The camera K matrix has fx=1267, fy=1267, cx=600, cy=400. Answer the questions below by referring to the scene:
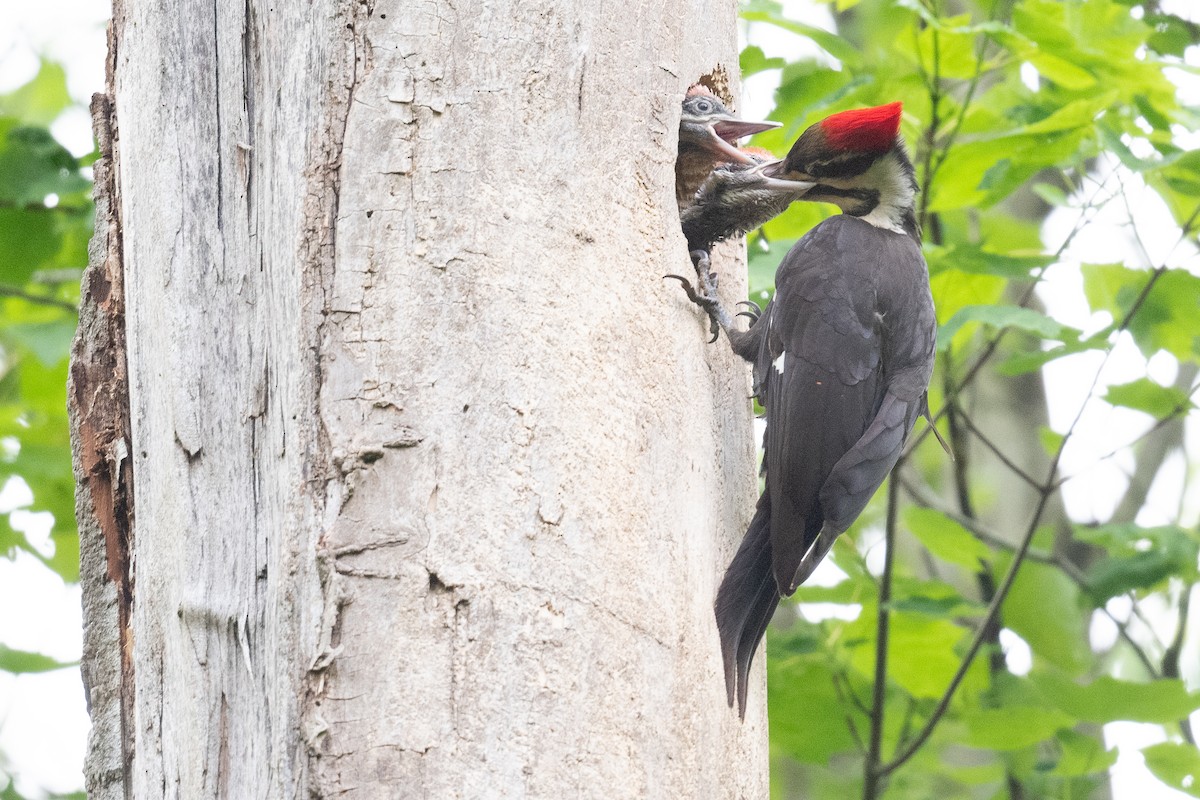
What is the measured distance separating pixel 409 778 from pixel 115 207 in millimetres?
1226

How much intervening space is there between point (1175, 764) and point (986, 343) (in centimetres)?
141

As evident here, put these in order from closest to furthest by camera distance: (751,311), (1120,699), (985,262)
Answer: (751,311)
(1120,699)
(985,262)

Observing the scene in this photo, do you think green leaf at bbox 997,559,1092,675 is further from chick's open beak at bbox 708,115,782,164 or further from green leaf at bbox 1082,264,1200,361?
chick's open beak at bbox 708,115,782,164

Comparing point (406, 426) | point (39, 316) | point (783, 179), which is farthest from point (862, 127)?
point (39, 316)

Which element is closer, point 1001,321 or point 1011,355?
point 1001,321

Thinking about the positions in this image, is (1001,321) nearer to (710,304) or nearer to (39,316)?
(710,304)

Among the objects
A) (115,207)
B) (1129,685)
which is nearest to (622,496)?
(115,207)

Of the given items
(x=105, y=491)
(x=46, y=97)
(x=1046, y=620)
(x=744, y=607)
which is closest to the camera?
(x=744, y=607)

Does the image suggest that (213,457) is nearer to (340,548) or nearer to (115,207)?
(340,548)

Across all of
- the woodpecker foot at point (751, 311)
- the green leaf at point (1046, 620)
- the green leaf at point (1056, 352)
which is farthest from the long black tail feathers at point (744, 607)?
the green leaf at point (1046, 620)

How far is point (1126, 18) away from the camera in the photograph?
342cm

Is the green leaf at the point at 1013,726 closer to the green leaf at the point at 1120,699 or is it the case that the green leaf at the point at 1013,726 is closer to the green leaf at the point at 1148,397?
the green leaf at the point at 1120,699

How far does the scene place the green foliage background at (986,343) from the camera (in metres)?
3.10

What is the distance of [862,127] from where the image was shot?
9.70ft
